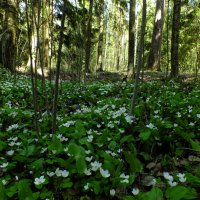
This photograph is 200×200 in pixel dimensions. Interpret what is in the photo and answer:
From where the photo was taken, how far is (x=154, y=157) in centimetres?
319

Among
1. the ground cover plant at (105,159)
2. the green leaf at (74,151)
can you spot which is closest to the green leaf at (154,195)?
the ground cover plant at (105,159)

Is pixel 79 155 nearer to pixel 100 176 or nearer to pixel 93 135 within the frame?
pixel 100 176

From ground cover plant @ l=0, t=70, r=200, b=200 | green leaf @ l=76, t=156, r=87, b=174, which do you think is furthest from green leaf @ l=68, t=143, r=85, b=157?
green leaf @ l=76, t=156, r=87, b=174

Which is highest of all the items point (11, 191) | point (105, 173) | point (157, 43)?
point (157, 43)

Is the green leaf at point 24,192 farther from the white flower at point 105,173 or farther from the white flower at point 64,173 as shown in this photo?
the white flower at point 105,173

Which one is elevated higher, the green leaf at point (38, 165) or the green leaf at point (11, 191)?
the green leaf at point (38, 165)

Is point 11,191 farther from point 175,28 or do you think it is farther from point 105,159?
point 175,28

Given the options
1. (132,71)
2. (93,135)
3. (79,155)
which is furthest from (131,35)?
(79,155)

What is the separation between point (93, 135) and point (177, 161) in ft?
2.90

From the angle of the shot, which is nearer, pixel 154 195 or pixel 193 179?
pixel 154 195

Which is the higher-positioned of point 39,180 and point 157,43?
point 157,43

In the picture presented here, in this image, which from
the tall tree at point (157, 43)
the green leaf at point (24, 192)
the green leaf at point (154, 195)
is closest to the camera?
the green leaf at point (154, 195)

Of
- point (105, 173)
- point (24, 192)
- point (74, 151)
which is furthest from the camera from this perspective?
point (74, 151)

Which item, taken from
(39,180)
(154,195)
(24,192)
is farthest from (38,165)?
(154,195)
